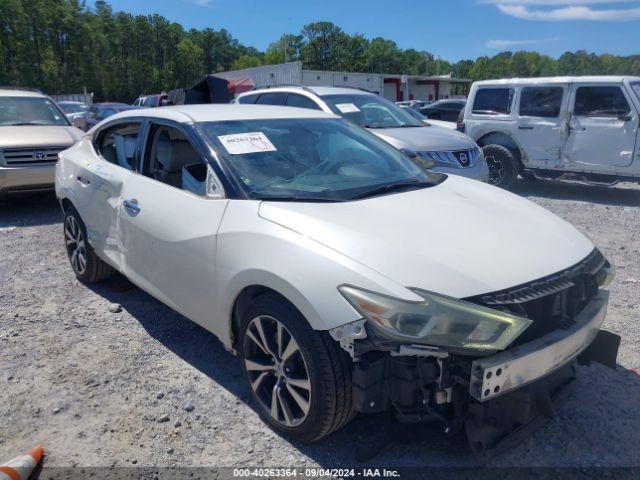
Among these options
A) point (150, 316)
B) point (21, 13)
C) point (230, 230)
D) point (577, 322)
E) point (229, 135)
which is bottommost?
point (150, 316)

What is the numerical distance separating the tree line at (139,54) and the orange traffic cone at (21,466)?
5542cm

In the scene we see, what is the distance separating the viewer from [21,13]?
2131 inches

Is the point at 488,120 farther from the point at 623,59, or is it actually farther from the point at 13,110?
the point at 623,59

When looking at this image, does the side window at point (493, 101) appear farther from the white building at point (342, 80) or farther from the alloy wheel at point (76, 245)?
the white building at point (342, 80)

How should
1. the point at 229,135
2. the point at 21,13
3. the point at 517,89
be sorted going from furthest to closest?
the point at 21,13 < the point at 517,89 < the point at 229,135

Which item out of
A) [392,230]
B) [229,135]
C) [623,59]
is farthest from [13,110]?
[623,59]

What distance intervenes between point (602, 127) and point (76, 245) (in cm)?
760

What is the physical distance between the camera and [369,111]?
8086mm

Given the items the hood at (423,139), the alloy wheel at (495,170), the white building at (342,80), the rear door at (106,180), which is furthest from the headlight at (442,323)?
the white building at (342,80)

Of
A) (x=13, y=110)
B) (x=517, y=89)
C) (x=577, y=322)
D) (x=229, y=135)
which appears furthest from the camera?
(x=517, y=89)

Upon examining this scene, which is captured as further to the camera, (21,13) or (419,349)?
(21,13)

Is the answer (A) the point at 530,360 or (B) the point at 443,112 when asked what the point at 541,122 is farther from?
(B) the point at 443,112

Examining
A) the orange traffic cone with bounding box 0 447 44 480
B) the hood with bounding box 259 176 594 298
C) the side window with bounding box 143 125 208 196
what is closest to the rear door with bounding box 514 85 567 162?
the hood with bounding box 259 176 594 298

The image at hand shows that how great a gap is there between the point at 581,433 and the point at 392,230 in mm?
1453
